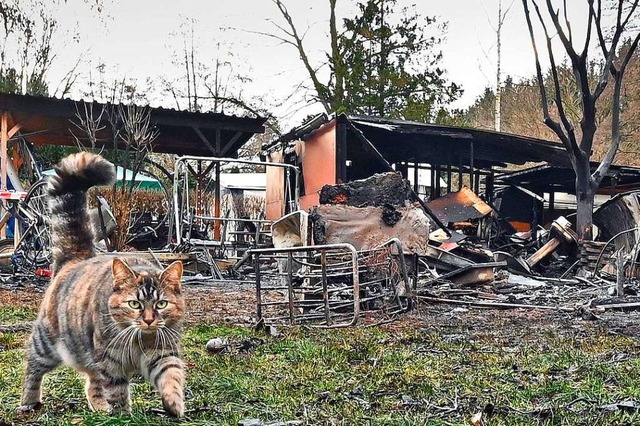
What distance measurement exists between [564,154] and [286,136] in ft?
22.3

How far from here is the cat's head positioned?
106 inches

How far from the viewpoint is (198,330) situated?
5383 millimetres

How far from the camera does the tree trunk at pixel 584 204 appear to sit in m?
12.9

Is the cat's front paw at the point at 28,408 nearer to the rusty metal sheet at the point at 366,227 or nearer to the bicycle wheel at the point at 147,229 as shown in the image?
the rusty metal sheet at the point at 366,227

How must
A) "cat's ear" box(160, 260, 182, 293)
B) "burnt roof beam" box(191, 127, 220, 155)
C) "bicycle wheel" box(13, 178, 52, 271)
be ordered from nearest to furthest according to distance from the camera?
"cat's ear" box(160, 260, 182, 293), "bicycle wheel" box(13, 178, 52, 271), "burnt roof beam" box(191, 127, 220, 155)

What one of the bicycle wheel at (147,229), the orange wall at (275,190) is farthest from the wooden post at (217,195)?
the orange wall at (275,190)

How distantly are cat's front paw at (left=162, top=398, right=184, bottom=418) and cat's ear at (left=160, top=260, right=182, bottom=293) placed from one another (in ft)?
1.73

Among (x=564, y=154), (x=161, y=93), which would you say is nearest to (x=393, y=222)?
(x=564, y=154)

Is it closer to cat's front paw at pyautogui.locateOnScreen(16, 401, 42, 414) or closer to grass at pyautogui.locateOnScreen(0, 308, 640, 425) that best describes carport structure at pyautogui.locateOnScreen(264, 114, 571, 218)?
grass at pyautogui.locateOnScreen(0, 308, 640, 425)

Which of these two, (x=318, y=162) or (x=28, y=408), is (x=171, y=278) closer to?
(x=28, y=408)

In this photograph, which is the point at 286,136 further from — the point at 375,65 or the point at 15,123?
the point at 375,65

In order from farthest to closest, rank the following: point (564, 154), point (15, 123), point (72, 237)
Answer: point (564, 154) → point (15, 123) → point (72, 237)

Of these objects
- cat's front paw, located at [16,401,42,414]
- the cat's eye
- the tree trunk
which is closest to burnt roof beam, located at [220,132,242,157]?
the tree trunk

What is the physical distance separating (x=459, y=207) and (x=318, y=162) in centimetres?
327
